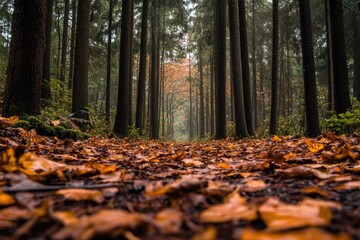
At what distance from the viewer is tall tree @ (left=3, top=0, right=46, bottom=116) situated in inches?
161

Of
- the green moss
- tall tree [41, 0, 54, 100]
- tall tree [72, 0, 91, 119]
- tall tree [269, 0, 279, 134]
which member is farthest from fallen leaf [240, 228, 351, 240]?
tall tree [269, 0, 279, 134]

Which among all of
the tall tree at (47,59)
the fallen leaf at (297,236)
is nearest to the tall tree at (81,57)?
the tall tree at (47,59)

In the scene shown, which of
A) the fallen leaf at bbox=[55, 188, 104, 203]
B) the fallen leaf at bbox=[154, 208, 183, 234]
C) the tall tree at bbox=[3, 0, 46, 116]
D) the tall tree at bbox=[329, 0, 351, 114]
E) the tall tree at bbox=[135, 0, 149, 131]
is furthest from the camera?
the tall tree at bbox=[135, 0, 149, 131]

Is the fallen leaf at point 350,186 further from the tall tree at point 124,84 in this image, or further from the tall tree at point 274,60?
the tall tree at point 274,60

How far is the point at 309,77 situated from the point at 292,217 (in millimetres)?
6395

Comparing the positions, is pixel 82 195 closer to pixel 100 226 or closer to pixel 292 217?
pixel 100 226

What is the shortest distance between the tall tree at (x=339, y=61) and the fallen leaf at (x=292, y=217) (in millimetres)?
6210

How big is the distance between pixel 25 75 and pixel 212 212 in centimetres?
411

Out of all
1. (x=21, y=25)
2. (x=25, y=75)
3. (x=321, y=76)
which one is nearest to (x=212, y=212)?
(x=25, y=75)

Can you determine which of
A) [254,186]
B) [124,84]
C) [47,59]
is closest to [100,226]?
[254,186]

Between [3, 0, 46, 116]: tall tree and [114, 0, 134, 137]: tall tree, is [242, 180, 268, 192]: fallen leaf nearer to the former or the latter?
[3, 0, 46, 116]: tall tree

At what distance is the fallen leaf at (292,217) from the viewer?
68cm

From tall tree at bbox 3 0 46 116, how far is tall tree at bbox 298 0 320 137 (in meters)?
5.47

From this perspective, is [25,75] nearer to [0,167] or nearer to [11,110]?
[11,110]
